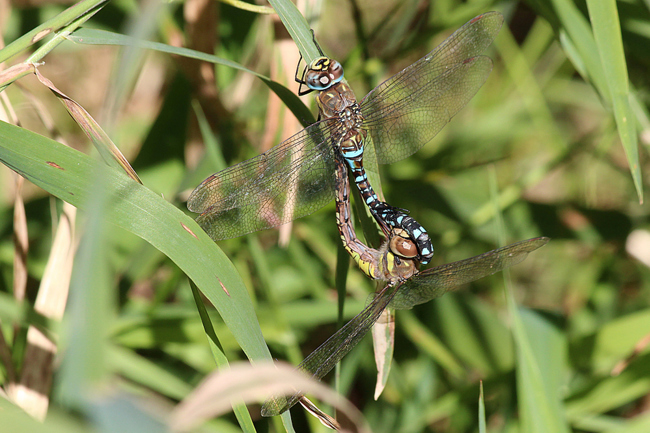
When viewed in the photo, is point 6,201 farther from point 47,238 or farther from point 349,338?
point 349,338

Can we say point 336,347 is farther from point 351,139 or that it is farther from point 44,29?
point 44,29

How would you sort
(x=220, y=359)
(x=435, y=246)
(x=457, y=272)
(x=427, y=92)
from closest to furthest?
1. (x=220, y=359)
2. (x=457, y=272)
3. (x=427, y=92)
4. (x=435, y=246)

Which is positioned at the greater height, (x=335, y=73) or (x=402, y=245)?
(x=335, y=73)

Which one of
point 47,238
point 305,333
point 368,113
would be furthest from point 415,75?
point 47,238

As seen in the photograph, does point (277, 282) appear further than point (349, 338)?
Yes

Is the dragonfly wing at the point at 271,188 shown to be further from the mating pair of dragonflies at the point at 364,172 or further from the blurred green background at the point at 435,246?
the blurred green background at the point at 435,246

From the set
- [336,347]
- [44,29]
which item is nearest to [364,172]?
[336,347]
